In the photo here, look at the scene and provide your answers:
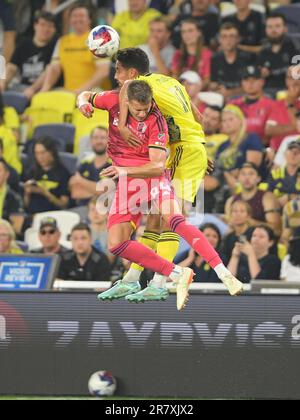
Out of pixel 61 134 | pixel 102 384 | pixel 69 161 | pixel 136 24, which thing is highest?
pixel 136 24

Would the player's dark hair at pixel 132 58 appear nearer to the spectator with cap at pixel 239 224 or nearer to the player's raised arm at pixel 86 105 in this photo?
the player's raised arm at pixel 86 105

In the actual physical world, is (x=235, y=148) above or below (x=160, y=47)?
below

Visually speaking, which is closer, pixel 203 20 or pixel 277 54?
pixel 277 54

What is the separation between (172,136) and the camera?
11.0 meters

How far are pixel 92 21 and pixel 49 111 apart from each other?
1433 mm

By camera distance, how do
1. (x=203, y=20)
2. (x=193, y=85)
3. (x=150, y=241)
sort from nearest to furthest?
1. (x=150, y=241)
2. (x=193, y=85)
3. (x=203, y=20)

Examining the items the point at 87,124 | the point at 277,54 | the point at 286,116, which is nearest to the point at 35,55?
the point at 87,124

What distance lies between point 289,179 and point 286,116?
1.09 metres

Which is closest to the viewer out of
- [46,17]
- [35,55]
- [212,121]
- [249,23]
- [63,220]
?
[63,220]

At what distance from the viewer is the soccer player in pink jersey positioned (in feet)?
34.4

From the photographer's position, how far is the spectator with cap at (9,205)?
53.3ft

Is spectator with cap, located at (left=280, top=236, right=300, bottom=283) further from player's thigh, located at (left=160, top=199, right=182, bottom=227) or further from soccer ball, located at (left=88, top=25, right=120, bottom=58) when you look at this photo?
soccer ball, located at (left=88, top=25, right=120, bottom=58)

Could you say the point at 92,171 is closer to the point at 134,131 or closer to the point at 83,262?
the point at 83,262

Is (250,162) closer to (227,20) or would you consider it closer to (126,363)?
(227,20)
